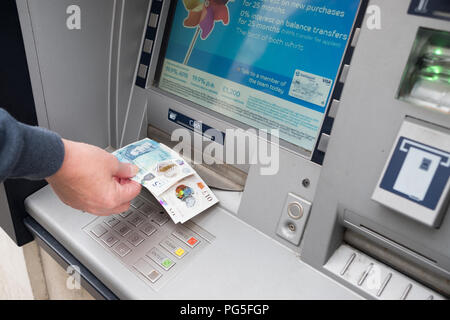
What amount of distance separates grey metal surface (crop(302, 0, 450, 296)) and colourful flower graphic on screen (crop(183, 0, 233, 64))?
0.56m

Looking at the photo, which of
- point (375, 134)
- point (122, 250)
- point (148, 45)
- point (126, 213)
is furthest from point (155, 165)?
point (375, 134)

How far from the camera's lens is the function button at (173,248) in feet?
3.27

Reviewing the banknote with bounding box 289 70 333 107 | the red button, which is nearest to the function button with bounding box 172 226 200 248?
the red button

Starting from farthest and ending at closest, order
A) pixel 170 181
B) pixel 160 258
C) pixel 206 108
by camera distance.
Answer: pixel 206 108
pixel 170 181
pixel 160 258

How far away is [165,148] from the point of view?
1209 mm

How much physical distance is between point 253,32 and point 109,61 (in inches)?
22.8

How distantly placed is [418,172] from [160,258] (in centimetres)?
70

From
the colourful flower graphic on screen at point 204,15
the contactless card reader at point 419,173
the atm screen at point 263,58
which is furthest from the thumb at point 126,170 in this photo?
the contactless card reader at point 419,173

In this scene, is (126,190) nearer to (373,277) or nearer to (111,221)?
(111,221)

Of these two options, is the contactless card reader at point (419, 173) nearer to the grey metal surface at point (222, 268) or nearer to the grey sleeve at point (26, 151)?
the grey metal surface at point (222, 268)

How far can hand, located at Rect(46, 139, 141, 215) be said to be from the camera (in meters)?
0.88

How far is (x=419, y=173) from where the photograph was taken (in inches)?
27.5

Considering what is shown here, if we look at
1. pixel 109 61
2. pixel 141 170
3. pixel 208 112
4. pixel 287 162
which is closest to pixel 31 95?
pixel 109 61

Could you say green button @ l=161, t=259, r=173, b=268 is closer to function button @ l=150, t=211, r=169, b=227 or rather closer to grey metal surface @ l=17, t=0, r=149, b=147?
function button @ l=150, t=211, r=169, b=227
